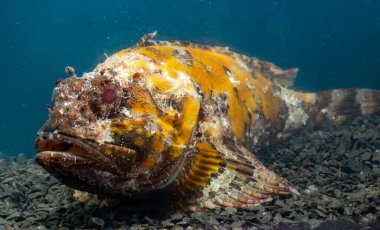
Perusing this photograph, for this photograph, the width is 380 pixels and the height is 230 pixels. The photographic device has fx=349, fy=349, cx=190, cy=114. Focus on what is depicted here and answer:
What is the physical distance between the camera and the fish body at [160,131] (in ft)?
13.2

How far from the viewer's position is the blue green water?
131ft

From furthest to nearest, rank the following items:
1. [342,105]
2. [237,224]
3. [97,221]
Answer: [342,105] → [97,221] → [237,224]

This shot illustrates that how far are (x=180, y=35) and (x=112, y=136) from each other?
41261 mm

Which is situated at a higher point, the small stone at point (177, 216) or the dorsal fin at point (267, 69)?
the dorsal fin at point (267, 69)

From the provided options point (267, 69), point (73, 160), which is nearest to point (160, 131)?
point (73, 160)

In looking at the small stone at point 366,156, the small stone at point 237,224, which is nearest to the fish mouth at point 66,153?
the small stone at point 237,224

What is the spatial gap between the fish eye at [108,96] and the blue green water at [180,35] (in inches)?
1170

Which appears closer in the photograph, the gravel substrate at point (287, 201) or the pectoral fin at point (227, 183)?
the gravel substrate at point (287, 201)

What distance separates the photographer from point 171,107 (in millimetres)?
4754

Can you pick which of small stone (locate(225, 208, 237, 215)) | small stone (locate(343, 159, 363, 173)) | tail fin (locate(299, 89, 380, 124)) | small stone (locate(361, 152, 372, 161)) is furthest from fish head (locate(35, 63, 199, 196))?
tail fin (locate(299, 89, 380, 124))

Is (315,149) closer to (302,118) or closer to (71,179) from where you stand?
(302,118)

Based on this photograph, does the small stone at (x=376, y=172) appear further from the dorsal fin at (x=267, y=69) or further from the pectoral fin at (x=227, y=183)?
the dorsal fin at (x=267, y=69)

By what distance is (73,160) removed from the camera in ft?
12.6

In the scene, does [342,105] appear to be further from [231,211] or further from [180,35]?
[180,35]
